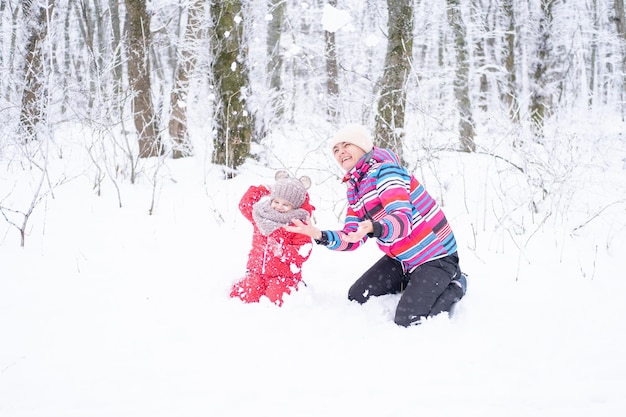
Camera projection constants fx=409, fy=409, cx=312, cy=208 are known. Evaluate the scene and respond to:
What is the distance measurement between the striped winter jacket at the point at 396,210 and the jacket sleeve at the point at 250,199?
0.56m

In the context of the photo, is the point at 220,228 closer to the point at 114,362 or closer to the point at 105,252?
the point at 105,252

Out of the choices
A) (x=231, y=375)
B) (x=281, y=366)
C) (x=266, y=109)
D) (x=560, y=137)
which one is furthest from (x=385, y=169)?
(x=266, y=109)

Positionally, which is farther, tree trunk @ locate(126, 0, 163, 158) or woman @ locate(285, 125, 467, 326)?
tree trunk @ locate(126, 0, 163, 158)

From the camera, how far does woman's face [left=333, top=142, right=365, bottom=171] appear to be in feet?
7.53

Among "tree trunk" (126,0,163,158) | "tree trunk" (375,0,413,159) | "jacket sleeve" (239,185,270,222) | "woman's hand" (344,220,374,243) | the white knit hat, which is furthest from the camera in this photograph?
"tree trunk" (126,0,163,158)

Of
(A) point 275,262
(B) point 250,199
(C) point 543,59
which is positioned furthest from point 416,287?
(C) point 543,59

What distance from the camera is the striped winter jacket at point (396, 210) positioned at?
2.08 m

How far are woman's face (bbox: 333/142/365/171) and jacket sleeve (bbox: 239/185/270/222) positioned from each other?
56cm

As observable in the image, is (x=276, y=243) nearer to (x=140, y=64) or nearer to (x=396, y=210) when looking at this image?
(x=396, y=210)

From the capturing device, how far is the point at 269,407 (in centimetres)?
149

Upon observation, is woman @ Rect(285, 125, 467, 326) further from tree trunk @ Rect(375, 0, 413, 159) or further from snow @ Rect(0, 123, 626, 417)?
tree trunk @ Rect(375, 0, 413, 159)

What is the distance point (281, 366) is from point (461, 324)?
1006 mm

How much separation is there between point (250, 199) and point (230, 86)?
3.31m

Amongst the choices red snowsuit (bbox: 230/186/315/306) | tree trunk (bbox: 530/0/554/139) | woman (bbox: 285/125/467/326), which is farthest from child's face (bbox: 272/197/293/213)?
tree trunk (bbox: 530/0/554/139)
